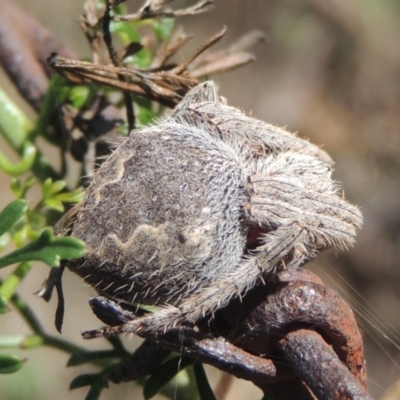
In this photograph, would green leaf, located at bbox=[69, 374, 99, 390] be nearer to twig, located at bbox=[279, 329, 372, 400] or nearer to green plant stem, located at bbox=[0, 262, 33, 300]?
green plant stem, located at bbox=[0, 262, 33, 300]

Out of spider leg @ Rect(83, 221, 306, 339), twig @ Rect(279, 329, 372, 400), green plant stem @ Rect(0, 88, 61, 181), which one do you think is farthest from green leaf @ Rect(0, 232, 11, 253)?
twig @ Rect(279, 329, 372, 400)

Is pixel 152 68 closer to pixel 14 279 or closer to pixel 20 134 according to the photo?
pixel 20 134

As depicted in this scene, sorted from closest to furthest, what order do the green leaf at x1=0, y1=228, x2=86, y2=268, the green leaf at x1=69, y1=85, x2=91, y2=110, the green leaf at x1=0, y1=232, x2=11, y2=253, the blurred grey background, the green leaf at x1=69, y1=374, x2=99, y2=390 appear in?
1. the green leaf at x1=0, y1=228, x2=86, y2=268
2. the green leaf at x1=69, y1=374, x2=99, y2=390
3. the green leaf at x1=0, y1=232, x2=11, y2=253
4. the green leaf at x1=69, y1=85, x2=91, y2=110
5. the blurred grey background

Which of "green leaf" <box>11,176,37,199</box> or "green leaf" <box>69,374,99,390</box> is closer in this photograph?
"green leaf" <box>69,374,99,390</box>

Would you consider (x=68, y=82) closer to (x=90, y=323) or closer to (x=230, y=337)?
(x=230, y=337)

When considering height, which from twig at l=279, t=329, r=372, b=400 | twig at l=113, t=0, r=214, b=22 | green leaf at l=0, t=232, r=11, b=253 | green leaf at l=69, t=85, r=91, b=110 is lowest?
green leaf at l=0, t=232, r=11, b=253
